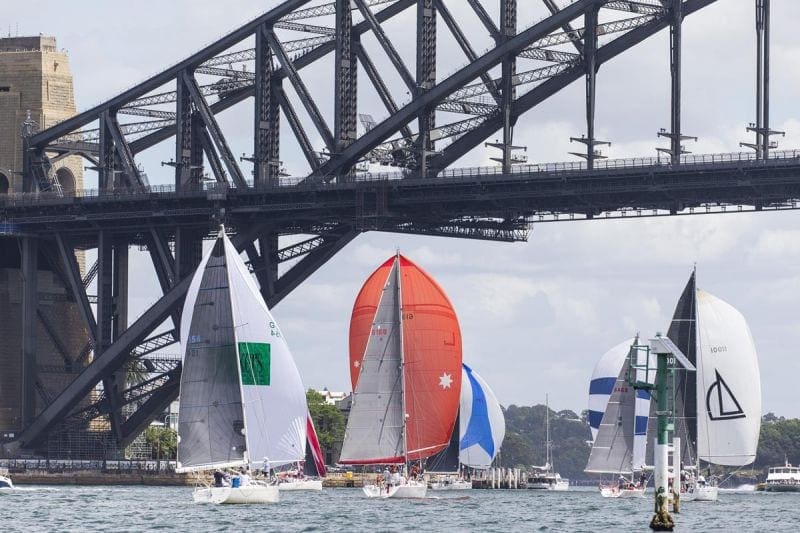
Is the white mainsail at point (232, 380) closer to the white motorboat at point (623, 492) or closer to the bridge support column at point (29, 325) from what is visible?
the white motorboat at point (623, 492)

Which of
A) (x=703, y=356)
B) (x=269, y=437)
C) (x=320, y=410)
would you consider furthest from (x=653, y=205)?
(x=320, y=410)

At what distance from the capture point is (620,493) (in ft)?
393

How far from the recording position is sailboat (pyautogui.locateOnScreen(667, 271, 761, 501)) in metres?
109

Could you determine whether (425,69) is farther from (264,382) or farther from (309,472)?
(264,382)

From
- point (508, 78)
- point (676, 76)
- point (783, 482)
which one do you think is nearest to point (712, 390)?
point (676, 76)

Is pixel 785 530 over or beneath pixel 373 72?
beneath

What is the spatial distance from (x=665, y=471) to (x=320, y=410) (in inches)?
4925

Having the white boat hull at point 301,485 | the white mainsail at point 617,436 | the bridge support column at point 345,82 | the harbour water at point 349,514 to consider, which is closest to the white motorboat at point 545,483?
the white mainsail at point 617,436

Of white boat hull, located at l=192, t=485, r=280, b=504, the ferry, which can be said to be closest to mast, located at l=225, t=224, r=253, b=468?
white boat hull, located at l=192, t=485, r=280, b=504

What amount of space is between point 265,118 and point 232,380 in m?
38.8

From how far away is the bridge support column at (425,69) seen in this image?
389 feet

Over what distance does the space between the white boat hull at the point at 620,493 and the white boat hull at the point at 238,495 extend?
3208 cm

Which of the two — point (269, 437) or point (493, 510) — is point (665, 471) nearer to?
point (269, 437)

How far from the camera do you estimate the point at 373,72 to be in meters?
124
